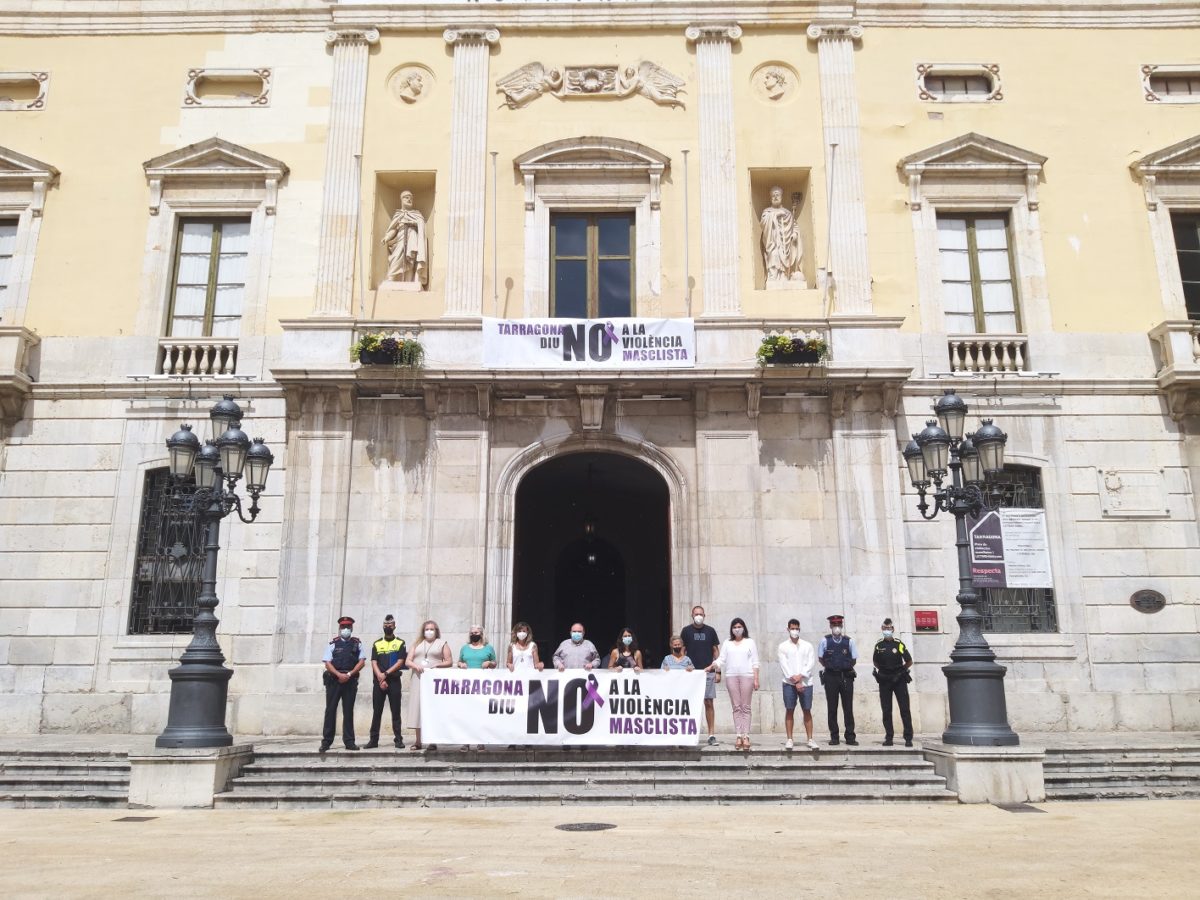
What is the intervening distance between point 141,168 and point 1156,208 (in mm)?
19458

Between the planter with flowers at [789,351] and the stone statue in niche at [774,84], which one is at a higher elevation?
the stone statue in niche at [774,84]

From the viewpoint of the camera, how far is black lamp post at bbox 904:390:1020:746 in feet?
39.2

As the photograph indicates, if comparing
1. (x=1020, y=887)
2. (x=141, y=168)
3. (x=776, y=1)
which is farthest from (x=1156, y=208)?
(x=141, y=168)

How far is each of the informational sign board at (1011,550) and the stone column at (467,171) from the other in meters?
9.83

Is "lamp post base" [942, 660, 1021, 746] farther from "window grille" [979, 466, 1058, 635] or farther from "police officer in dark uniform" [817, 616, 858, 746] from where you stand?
"window grille" [979, 466, 1058, 635]

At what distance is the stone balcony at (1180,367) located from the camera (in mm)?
16875

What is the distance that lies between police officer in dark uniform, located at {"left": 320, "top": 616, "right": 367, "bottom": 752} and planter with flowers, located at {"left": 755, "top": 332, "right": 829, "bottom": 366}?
8.17 m

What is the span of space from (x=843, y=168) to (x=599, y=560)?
10.5 metres

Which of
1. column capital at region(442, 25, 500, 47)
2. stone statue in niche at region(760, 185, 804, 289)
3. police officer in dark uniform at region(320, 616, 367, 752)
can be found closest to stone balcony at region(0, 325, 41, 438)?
police officer in dark uniform at region(320, 616, 367, 752)

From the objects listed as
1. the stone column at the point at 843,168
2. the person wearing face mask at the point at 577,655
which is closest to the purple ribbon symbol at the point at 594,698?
the person wearing face mask at the point at 577,655

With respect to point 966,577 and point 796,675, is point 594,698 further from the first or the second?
point 966,577

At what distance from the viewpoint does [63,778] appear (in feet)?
39.9

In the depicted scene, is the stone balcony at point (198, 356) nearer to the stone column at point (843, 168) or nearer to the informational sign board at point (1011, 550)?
the stone column at point (843, 168)

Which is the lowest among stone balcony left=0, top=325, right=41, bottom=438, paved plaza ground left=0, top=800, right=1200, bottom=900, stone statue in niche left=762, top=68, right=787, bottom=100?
paved plaza ground left=0, top=800, right=1200, bottom=900
